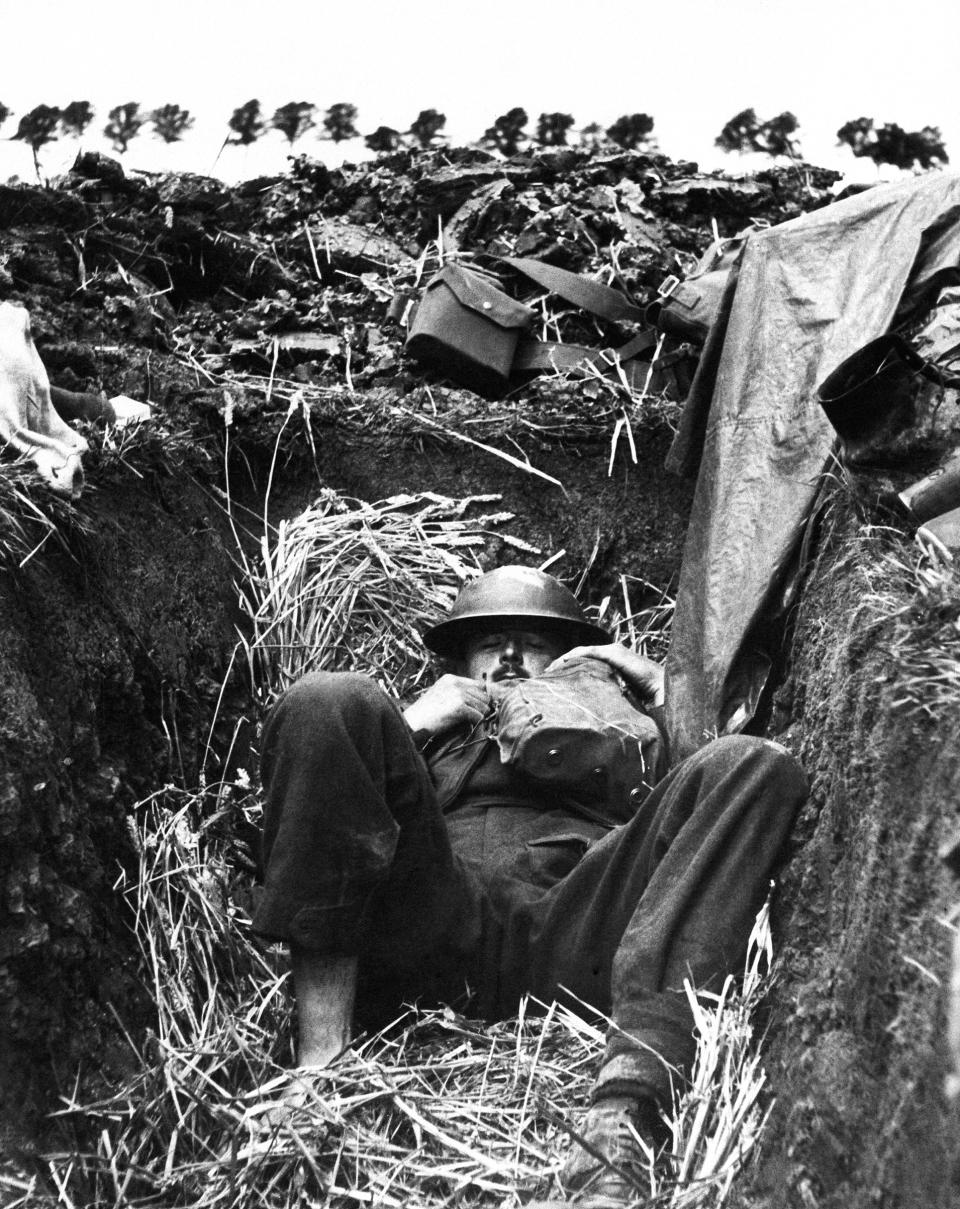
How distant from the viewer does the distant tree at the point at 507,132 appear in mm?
8625

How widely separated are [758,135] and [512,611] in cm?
402

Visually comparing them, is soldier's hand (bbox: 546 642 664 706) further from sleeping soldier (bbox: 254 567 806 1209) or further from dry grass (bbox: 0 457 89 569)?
dry grass (bbox: 0 457 89 569)

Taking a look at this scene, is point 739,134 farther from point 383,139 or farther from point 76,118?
point 76,118

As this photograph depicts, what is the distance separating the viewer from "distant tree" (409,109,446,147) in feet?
28.6

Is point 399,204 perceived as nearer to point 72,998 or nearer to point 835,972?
point 72,998

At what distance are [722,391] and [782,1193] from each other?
268 centimetres

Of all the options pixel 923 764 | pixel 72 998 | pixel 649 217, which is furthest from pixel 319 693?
pixel 649 217

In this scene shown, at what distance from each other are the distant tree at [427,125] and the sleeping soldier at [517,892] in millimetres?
4906

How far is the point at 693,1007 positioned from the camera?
333 cm

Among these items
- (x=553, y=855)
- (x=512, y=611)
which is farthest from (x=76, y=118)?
(x=553, y=855)

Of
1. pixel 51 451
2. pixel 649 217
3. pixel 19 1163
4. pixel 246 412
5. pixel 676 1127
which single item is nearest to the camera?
pixel 676 1127

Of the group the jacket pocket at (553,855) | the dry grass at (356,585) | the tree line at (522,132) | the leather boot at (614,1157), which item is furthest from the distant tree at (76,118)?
the leather boot at (614,1157)

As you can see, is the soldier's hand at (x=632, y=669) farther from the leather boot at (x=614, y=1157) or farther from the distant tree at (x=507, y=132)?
the distant tree at (x=507, y=132)

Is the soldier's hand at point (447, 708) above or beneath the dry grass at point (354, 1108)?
above
